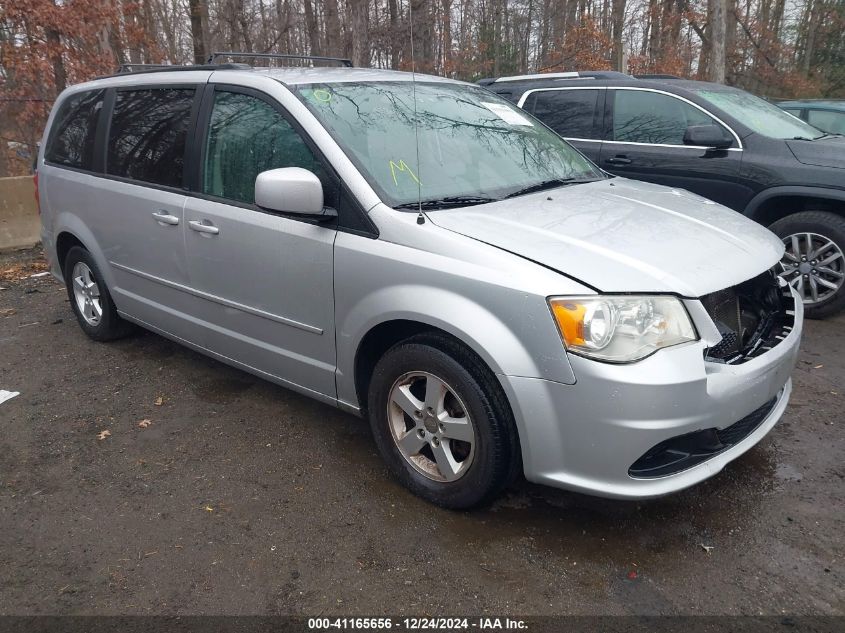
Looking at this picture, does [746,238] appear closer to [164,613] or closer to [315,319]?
[315,319]

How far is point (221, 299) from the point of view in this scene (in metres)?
3.65

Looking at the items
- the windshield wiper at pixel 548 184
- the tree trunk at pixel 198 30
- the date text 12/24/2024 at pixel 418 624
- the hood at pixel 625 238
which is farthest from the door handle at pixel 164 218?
the tree trunk at pixel 198 30

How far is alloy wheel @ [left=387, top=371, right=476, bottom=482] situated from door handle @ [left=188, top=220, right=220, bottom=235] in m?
1.36

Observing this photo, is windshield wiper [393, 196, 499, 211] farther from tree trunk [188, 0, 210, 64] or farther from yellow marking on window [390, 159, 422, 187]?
tree trunk [188, 0, 210, 64]

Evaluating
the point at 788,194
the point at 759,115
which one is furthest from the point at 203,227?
the point at 759,115

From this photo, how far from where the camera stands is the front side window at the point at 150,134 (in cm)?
386

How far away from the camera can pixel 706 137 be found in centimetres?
529

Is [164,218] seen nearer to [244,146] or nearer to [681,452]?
[244,146]

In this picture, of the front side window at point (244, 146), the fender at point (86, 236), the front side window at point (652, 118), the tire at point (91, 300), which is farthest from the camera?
the front side window at point (652, 118)

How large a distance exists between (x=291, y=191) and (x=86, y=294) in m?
2.93

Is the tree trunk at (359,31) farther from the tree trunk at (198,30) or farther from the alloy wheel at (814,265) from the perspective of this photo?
the alloy wheel at (814,265)

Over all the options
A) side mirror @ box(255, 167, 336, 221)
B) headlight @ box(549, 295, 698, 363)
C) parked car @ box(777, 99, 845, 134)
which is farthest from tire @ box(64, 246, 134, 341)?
parked car @ box(777, 99, 845, 134)

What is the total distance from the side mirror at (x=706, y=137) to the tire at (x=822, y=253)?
2.48ft

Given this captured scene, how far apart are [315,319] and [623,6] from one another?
24100mm
